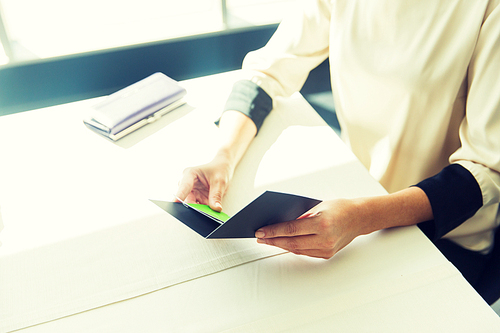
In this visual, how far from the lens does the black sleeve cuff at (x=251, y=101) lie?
1.14m

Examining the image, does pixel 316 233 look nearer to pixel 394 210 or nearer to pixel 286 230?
pixel 286 230

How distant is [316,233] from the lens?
75 cm

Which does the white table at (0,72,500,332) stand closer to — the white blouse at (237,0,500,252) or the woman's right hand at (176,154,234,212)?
the woman's right hand at (176,154,234,212)

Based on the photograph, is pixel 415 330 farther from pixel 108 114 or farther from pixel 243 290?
pixel 108 114

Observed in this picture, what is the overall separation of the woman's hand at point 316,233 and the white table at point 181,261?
3 centimetres

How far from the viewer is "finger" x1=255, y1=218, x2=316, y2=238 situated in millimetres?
740

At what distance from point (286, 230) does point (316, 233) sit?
0.06 metres

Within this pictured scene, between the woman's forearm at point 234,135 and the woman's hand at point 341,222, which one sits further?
the woman's forearm at point 234,135

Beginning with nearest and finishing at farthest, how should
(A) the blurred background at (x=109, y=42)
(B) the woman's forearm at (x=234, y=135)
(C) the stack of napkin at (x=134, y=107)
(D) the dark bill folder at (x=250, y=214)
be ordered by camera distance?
(D) the dark bill folder at (x=250, y=214)
(B) the woman's forearm at (x=234, y=135)
(C) the stack of napkin at (x=134, y=107)
(A) the blurred background at (x=109, y=42)

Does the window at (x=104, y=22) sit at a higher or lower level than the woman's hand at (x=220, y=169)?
higher

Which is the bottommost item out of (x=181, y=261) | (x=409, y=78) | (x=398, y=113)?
(x=181, y=261)

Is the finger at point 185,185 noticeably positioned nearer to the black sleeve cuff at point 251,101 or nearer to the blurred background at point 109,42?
the black sleeve cuff at point 251,101

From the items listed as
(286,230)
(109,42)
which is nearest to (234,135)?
(286,230)

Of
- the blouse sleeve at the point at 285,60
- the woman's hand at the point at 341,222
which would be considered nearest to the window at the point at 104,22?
the blouse sleeve at the point at 285,60
